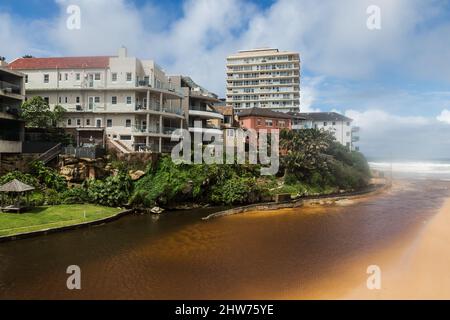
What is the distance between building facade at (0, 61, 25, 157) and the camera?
110ft

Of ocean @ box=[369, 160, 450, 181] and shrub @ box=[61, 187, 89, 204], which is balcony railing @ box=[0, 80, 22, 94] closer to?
shrub @ box=[61, 187, 89, 204]

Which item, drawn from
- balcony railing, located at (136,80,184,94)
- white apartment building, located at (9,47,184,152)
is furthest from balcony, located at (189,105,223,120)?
white apartment building, located at (9,47,184,152)

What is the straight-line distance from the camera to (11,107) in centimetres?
3588

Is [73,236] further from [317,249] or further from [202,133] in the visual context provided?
[202,133]

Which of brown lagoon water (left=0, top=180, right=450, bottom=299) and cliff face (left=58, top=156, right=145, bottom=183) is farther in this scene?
cliff face (left=58, top=156, right=145, bottom=183)

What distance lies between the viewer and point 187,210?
1313 inches

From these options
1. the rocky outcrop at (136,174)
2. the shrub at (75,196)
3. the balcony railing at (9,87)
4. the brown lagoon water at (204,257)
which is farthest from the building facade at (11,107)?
the brown lagoon water at (204,257)

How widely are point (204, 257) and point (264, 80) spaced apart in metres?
93.0

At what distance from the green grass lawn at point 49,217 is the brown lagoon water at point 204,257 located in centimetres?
143

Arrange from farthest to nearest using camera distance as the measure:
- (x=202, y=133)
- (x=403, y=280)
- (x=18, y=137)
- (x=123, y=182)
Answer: (x=202, y=133) < (x=18, y=137) < (x=123, y=182) < (x=403, y=280)

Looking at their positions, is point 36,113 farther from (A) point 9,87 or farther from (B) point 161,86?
(B) point 161,86

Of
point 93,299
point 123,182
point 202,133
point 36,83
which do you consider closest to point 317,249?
point 93,299

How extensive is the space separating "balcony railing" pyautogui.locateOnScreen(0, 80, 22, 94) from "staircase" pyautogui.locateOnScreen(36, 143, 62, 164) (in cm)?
815
